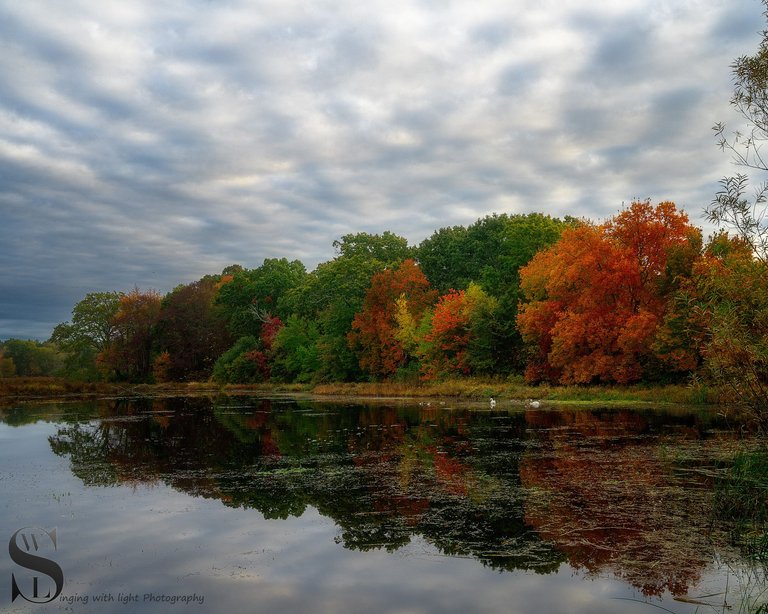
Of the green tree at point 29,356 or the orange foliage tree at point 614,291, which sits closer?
the orange foliage tree at point 614,291

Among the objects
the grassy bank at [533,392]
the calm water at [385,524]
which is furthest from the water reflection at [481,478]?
the grassy bank at [533,392]

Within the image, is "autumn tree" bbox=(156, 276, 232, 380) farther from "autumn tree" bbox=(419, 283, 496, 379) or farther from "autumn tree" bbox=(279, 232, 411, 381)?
"autumn tree" bbox=(419, 283, 496, 379)

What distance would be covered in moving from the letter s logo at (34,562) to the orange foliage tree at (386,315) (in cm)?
4368

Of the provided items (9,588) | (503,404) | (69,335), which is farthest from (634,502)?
(69,335)

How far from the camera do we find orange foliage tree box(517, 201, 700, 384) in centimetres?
3466

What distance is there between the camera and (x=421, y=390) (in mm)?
45719

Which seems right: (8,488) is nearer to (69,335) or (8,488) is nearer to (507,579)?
(507,579)

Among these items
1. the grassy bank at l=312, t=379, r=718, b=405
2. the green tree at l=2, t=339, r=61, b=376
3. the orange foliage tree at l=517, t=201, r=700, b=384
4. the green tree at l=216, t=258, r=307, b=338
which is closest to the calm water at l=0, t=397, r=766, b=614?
the grassy bank at l=312, t=379, r=718, b=405

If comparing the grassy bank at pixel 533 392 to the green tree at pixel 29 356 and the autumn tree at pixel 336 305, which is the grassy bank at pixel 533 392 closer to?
the autumn tree at pixel 336 305

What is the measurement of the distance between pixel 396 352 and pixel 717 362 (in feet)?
148

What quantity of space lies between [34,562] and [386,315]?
4713 cm

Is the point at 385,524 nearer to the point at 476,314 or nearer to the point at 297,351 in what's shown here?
the point at 476,314

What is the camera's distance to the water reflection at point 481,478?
28.0ft

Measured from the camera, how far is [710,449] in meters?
15.9
